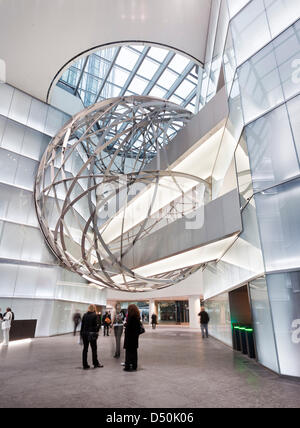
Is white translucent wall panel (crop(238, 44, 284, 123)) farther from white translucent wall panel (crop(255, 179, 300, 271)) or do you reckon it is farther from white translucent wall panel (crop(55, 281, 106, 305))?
white translucent wall panel (crop(55, 281, 106, 305))

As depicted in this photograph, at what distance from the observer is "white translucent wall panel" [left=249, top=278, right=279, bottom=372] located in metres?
5.49

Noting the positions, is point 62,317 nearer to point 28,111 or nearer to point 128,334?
point 128,334

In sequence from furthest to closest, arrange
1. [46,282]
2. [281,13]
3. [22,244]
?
[46,282] < [22,244] < [281,13]

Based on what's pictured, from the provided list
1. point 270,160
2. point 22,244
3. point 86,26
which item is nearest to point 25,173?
point 22,244

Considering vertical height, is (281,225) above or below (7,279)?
above

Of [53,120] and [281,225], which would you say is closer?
[281,225]

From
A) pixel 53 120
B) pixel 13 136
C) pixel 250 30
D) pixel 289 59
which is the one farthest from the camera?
pixel 53 120

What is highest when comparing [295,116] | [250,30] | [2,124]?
[2,124]

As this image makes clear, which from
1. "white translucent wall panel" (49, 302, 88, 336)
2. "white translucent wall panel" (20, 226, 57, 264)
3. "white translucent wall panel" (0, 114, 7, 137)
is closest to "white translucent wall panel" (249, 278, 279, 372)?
"white translucent wall panel" (49, 302, 88, 336)

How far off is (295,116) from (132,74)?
61.1 feet

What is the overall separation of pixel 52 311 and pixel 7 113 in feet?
46.3

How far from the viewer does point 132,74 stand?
2120 centimetres
